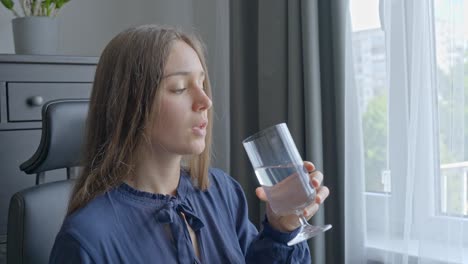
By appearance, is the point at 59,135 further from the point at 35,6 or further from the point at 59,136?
the point at 35,6

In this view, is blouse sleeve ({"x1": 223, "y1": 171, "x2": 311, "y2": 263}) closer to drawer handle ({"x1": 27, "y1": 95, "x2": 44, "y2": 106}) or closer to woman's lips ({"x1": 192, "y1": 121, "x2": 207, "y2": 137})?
woman's lips ({"x1": 192, "y1": 121, "x2": 207, "y2": 137})

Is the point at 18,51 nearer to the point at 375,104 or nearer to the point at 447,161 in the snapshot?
the point at 375,104

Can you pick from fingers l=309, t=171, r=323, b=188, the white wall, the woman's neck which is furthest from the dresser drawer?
fingers l=309, t=171, r=323, b=188

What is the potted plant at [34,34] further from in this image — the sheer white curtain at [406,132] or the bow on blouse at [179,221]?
the bow on blouse at [179,221]

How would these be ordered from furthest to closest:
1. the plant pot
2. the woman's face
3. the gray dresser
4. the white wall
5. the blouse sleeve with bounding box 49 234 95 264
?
the white wall
the plant pot
the gray dresser
the woman's face
the blouse sleeve with bounding box 49 234 95 264

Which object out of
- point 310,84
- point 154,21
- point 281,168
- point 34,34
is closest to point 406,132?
point 310,84

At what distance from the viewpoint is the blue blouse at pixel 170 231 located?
102 cm

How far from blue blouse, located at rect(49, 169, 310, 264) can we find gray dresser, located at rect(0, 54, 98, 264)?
763 mm

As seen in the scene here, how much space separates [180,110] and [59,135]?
0.42 metres

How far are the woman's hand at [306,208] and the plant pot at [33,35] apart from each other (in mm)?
1179

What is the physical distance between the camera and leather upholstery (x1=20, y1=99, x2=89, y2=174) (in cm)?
137

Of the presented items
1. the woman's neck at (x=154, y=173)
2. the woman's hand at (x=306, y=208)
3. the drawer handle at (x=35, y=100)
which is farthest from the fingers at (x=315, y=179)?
the drawer handle at (x=35, y=100)

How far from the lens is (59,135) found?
4.53ft

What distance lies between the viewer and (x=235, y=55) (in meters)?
2.22
